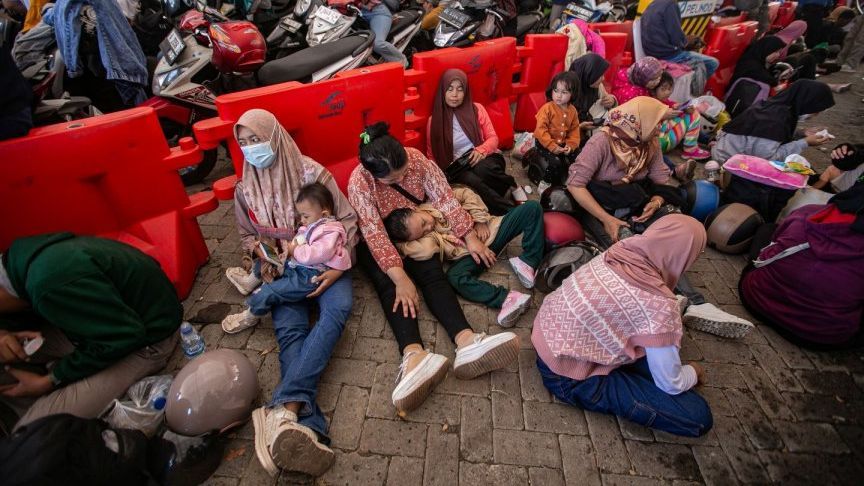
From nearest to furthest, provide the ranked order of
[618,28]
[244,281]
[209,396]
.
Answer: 1. [209,396]
2. [244,281]
3. [618,28]

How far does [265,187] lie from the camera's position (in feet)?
9.11

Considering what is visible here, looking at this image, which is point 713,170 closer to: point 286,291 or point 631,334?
point 631,334

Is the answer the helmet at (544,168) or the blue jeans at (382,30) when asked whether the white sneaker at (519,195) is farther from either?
the blue jeans at (382,30)

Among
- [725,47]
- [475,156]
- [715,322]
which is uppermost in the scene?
[725,47]

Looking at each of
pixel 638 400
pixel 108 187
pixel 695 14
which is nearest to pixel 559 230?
pixel 638 400

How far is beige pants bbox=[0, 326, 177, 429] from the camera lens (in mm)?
2002

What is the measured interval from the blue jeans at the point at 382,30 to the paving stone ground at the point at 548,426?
151 inches

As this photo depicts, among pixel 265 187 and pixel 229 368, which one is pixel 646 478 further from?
pixel 265 187

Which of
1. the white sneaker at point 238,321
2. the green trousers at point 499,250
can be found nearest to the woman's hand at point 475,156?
the green trousers at point 499,250

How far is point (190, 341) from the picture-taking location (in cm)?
260

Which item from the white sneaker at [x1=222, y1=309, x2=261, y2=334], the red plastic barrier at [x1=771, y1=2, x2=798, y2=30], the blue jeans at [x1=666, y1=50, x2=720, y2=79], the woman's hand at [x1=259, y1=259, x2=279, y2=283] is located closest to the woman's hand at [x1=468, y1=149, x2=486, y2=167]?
the woman's hand at [x1=259, y1=259, x2=279, y2=283]

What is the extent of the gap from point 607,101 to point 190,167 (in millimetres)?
4889

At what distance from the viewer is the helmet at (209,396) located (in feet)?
6.52

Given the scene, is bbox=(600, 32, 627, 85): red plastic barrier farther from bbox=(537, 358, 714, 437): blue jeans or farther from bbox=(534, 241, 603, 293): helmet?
bbox=(537, 358, 714, 437): blue jeans
